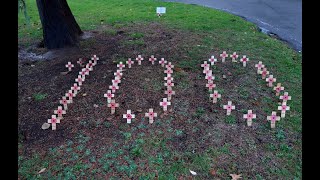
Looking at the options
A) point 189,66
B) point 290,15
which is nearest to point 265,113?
point 189,66

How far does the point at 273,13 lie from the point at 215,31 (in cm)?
402

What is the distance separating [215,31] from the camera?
8.61 m

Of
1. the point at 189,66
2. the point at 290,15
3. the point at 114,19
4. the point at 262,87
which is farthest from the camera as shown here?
the point at 290,15

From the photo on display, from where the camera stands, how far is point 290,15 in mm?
11164

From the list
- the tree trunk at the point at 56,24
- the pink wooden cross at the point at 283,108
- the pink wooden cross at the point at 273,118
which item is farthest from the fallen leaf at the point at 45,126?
the tree trunk at the point at 56,24

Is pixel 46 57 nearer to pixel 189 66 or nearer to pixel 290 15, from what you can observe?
pixel 189 66

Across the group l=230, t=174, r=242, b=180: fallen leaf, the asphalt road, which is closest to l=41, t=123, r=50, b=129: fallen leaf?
l=230, t=174, r=242, b=180: fallen leaf

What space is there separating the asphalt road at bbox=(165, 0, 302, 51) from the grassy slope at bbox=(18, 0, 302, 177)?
68 cm

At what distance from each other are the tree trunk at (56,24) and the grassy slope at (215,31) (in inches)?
42.3

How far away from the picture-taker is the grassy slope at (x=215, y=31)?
480cm

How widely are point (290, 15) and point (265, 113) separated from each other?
7.78m

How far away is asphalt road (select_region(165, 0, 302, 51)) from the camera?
29.4ft

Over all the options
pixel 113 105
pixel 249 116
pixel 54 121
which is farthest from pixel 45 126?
pixel 249 116

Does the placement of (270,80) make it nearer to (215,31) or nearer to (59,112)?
(59,112)
